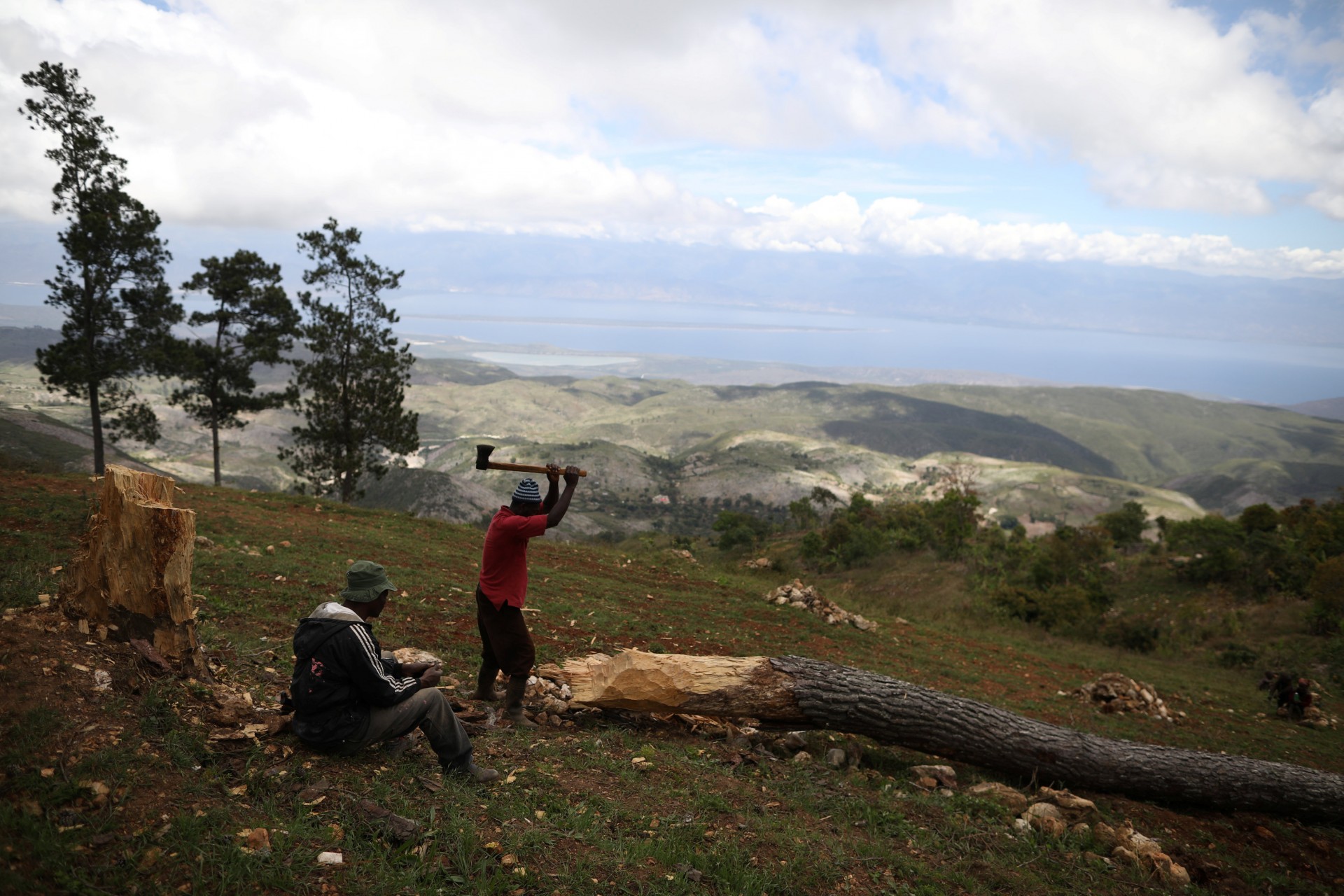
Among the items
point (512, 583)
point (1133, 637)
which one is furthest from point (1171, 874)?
point (1133, 637)

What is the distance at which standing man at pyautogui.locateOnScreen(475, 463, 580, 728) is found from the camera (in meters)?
6.52

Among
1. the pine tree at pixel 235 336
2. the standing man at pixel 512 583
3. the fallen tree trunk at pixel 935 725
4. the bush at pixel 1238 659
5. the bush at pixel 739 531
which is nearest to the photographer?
the standing man at pixel 512 583

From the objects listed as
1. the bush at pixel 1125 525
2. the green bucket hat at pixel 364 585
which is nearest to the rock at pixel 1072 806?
the green bucket hat at pixel 364 585

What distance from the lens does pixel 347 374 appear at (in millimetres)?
28047

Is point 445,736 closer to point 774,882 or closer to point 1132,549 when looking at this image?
point 774,882

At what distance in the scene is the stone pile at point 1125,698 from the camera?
1156 centimetres

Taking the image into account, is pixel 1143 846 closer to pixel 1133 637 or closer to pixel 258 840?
pixel 258 840

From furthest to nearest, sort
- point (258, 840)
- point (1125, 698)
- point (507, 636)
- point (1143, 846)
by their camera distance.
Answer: point (1125, 698) < point (507, 636) < point (1143, 846) < point (258, 840)

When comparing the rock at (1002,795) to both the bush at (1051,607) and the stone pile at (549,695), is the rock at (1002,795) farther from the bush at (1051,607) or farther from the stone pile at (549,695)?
the bush at (1051,607)

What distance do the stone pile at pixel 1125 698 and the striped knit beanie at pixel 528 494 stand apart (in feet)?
34.7

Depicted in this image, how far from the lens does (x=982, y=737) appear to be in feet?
24.7

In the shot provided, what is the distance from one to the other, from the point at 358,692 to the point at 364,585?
2.58ft

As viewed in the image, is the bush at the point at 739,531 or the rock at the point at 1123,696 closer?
the rock at the point at 1123,696

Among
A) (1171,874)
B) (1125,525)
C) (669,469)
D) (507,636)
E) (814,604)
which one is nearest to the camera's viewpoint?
(1171,874)
